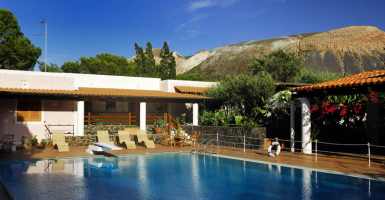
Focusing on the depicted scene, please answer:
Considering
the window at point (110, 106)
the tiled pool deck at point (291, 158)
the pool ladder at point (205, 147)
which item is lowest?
the tiled pool deck at point (291, 158)

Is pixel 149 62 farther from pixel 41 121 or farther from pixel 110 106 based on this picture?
pixel 41 121

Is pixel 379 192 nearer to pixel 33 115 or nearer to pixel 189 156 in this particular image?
pixel 189 156

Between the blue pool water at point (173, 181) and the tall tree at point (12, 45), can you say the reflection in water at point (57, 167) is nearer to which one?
the blue pool water at point (173, 181)

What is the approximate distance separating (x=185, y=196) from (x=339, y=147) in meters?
12.1

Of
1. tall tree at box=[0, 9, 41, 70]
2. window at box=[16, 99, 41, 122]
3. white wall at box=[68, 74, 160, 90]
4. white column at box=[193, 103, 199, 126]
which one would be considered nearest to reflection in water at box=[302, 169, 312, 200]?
white column at box=[193, 103, 199, 126]

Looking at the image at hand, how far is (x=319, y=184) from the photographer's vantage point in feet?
43.3

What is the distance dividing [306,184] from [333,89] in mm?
6130

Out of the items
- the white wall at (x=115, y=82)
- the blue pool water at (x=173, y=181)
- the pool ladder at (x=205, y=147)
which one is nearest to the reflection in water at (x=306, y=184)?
the blue pool water at (x=173, y=181)

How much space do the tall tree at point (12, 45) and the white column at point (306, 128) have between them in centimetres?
3673

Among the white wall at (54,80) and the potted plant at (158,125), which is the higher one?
the white wall at (54,80)

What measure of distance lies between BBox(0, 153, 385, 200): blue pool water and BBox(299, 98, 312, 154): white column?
3.50 metres

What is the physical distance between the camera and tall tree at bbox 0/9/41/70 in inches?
1828

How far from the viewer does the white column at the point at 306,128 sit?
1945cm

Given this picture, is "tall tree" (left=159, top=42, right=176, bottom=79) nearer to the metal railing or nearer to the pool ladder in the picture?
the pool ladder
